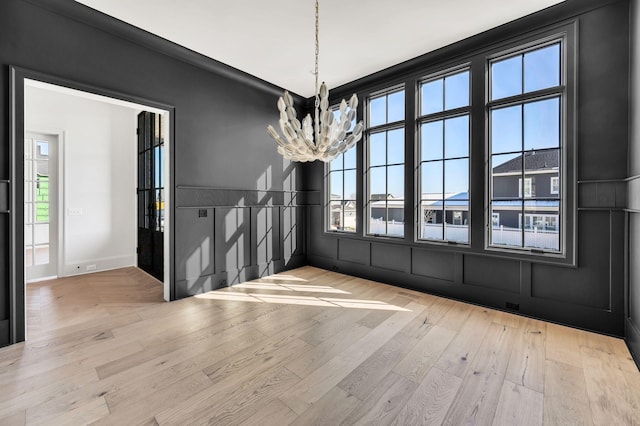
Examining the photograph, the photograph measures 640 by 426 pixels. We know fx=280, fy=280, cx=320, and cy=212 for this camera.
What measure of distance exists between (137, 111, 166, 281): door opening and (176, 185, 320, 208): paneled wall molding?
68 centimetres

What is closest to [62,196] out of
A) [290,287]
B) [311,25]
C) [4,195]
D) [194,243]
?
[4,195]

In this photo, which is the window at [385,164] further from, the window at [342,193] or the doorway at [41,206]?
the doorway at [41,206]

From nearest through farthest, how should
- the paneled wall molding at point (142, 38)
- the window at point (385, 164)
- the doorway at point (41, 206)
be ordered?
1. the paneled wall molding at point (142, 38)
2. the window at point (385, 164)
3. the doorway at point (41, 206)

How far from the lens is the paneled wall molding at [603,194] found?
2.55 m

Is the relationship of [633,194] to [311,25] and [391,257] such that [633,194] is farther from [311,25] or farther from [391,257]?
[311,25]

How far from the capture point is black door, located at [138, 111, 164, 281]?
4359 millimetres

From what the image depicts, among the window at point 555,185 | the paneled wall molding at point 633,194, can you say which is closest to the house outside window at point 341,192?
the window at point 555,185

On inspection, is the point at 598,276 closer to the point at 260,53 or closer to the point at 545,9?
the point at 545,9

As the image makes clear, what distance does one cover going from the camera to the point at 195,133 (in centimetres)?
381

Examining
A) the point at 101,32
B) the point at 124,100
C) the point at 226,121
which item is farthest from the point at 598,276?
the point at 101,32

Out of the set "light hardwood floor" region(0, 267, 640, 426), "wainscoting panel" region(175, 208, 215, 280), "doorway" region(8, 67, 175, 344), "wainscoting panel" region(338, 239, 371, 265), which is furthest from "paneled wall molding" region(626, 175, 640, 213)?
"doorway" region(8, 67, 175, 344)

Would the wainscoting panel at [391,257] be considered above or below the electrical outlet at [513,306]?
above

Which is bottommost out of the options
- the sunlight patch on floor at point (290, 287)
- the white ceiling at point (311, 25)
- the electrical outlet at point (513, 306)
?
the sunlight patch on floor at point (290, 287)

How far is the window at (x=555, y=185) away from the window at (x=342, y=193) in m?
2.59
